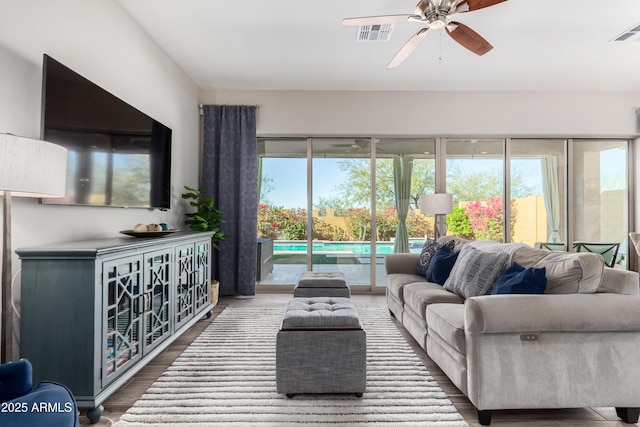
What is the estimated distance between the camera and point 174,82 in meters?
3.97

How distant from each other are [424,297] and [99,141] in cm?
258

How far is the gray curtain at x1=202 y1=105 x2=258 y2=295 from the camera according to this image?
15.4ft

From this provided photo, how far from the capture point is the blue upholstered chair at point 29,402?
3.42ft

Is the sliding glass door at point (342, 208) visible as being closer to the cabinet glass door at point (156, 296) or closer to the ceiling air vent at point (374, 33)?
the ceiling air vent at point (374, 33)

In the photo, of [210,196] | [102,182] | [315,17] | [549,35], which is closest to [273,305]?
[210,196]

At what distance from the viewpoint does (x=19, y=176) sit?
4.71 feet

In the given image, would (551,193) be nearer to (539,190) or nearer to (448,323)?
(539,190)

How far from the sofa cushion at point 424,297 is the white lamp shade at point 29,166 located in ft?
7.65

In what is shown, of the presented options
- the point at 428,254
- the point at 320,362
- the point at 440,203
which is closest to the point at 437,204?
the point at 440,203

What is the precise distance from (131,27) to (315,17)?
63.0 inches

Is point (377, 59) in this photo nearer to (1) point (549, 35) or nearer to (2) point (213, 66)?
(1) point (549, 35)

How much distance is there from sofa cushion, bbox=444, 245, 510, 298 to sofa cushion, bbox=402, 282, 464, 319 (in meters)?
0.09

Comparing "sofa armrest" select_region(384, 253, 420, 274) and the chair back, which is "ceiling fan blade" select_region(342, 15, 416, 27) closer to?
"sofa armrest" select_region(384, 253, 420, 274)

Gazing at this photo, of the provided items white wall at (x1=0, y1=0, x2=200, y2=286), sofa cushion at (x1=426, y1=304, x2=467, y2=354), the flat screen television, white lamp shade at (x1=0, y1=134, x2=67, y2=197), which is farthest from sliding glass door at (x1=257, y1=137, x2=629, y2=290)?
white lamp shade at (x1=0, y1=134, x2=67, y2=197)
